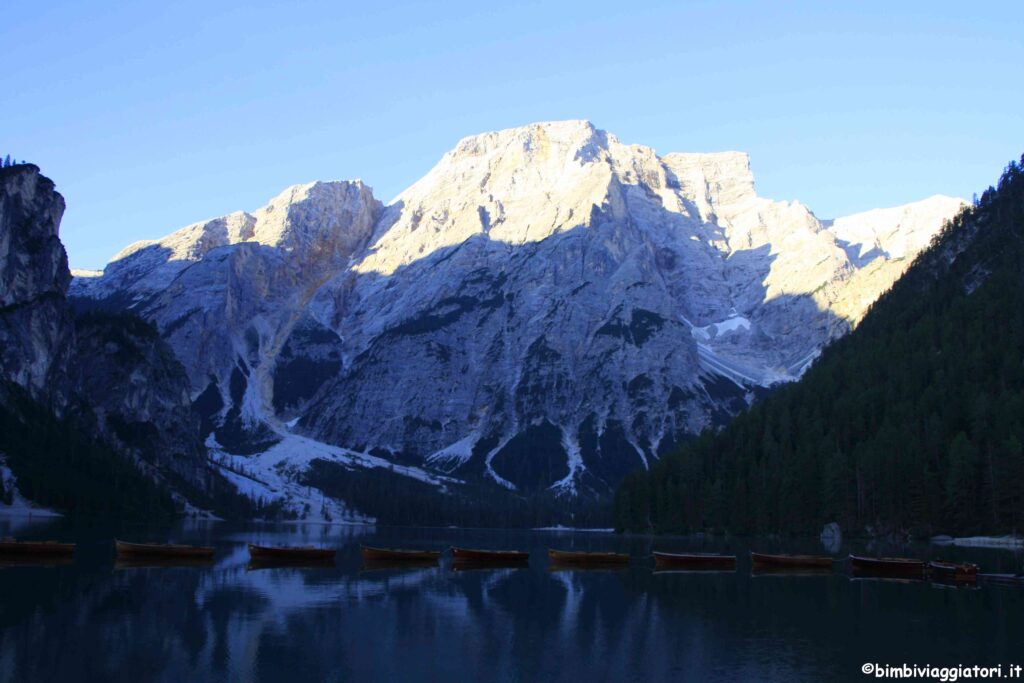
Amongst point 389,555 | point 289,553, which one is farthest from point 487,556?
point 289,553

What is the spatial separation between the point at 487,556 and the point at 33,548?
181 feet

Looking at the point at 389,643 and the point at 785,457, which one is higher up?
the point at 785,457

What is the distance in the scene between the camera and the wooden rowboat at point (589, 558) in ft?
408

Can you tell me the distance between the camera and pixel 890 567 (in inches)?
3969

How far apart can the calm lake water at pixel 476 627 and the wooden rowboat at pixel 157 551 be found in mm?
11113

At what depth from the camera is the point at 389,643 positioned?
186ft

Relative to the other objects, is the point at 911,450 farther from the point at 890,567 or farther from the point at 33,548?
the point at 33,548

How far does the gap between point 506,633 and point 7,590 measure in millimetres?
38955

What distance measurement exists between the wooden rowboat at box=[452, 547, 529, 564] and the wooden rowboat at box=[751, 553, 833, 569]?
3321 centimetres

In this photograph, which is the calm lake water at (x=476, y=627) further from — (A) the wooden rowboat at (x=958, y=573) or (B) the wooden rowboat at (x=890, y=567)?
(A) the wooden rowboat at (x=958, y=573)

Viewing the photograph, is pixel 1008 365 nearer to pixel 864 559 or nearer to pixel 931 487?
pixel 931 487

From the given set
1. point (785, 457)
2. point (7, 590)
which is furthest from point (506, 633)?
point (785, 457)

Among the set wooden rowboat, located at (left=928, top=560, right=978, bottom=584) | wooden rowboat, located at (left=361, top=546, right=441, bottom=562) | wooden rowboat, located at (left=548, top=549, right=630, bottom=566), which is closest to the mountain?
wooden rowboat, located at (left=928, top=560, right=978, bottom=584)

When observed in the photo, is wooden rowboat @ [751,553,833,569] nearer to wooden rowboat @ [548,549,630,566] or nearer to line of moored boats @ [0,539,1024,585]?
line of moored boats @ [0,539,1024,585]
